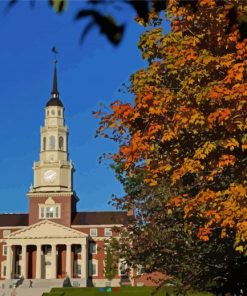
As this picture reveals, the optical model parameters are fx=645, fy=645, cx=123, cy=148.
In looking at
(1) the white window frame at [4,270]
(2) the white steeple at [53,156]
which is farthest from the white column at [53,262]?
(2) the white steeple at [53,156]

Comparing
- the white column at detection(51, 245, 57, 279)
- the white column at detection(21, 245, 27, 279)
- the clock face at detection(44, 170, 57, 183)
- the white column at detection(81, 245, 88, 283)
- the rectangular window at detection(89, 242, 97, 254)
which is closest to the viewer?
the white column at detection(51, 245, 57, 279)

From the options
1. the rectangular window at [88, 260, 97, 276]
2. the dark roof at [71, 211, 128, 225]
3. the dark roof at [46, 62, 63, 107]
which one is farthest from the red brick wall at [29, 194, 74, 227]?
the dark roof at [46, 62, 63, 107]

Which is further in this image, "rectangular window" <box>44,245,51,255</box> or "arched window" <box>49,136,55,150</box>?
"arched window" <box>49,136,55,150</box>

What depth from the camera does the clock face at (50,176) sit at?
102m

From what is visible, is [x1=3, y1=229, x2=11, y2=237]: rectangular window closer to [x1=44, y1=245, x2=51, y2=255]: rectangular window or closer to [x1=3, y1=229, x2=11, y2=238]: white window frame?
[x1=3, y1=229, x2=11, y2=238]: white window frame

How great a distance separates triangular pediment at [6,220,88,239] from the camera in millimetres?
96812

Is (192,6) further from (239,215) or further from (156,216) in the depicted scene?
(156,216)

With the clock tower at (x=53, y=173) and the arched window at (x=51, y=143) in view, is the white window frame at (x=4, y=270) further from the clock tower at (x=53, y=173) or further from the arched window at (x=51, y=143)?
the arched window at (x=51, y=143)

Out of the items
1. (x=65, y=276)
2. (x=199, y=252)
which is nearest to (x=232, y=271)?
(x=199, y=252)

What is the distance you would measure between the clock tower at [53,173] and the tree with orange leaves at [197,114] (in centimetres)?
8288

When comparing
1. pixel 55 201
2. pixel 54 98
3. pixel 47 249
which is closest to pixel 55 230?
pixel 47 249

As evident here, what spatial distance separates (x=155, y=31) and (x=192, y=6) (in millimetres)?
12709

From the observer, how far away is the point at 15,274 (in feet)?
322

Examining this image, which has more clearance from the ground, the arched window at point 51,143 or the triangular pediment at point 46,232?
the arched window at point 51,143
